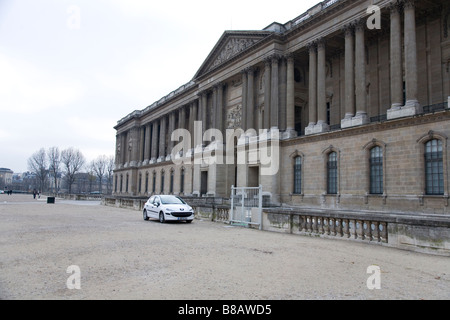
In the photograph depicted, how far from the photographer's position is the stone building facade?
2147cm

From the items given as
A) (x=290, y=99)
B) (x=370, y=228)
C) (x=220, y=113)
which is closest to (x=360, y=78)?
(x=290, y=99)

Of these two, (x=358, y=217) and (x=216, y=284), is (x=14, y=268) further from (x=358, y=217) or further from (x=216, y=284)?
(x=358, y=217)

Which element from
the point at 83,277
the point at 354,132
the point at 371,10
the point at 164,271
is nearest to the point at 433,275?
the point at 164,271

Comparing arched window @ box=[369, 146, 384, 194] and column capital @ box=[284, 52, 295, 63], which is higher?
column capital @ box=[284, 52, 295, 63]

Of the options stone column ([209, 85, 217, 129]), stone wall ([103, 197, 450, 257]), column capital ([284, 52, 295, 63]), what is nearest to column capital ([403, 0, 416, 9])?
column capital ([284, 52, 295, 63])

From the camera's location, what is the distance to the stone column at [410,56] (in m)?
21.7

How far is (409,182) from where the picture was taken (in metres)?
20.9

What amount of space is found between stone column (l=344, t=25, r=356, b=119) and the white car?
1386 cm

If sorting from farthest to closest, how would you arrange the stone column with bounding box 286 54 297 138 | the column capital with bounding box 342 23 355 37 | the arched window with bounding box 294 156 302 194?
the stone column with bounding box 286 54 297 138 → the arched window with bounding box 294 156 302 194 → the column capital with bounding box 342 23 355 37

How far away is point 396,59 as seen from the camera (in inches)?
894

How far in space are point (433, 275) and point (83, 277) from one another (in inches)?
274

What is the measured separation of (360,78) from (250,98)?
39.5ft

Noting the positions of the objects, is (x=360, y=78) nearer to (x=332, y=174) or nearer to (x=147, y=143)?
(x=332, y=174)

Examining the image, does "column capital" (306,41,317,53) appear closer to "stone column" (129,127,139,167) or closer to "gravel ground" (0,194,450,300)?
"gravel ground" (0,194,450,300)
